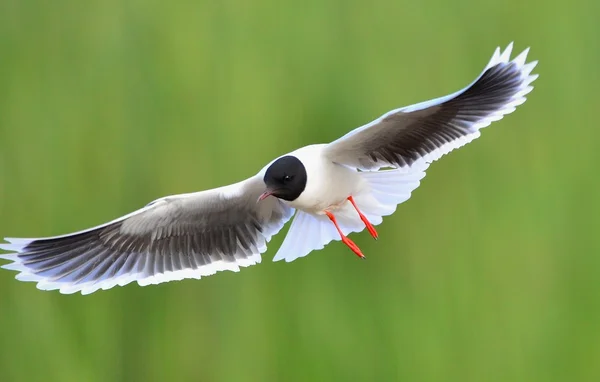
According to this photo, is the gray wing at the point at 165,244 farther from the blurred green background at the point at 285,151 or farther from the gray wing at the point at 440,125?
the gray wing at the point at 440,125

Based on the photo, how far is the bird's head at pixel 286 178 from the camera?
1771 millimetres

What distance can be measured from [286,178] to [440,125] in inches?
16.2

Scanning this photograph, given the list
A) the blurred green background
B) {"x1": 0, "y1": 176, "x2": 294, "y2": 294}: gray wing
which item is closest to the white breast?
{"x1": 0, "y1": 176, "x2": 294, "y2": 294}: gray wing

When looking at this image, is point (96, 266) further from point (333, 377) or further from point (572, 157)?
point (572, 157)

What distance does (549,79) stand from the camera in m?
2.49

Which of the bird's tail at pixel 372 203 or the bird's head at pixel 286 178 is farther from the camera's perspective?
the bird's tail at pixel 372 203

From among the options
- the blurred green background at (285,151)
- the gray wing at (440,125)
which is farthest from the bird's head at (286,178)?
the blurred green background at (285,151)

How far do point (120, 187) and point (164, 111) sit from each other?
25cm

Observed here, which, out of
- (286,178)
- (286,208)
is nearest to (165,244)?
(286,208)

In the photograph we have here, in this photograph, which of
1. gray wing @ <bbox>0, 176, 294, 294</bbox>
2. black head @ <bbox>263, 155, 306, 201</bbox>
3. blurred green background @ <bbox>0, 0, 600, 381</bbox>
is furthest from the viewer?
blurred green background @ <bbox>0, 0, 600, 381</bbox>

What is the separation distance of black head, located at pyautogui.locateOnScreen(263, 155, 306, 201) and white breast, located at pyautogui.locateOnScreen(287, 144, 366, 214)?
0.02 metres

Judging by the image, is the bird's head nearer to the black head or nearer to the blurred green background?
the black head

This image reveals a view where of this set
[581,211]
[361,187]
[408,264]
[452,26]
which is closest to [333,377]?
[408,264]

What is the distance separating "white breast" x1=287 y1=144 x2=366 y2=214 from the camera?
1.82m
